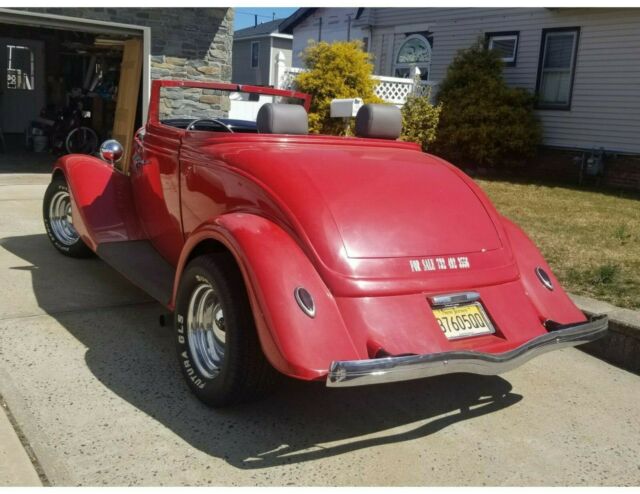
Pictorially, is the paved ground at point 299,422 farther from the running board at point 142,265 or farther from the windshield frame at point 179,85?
the windshield frame at point 179,85

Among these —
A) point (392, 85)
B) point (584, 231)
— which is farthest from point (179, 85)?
point (392, 85)

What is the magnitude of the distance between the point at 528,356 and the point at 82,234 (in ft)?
11.1

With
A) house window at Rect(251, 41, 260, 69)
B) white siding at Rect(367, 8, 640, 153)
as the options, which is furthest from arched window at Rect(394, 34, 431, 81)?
house window at Rect(251, 41, 260, 69)

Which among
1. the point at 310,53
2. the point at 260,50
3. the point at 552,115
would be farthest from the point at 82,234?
the point at 260,50

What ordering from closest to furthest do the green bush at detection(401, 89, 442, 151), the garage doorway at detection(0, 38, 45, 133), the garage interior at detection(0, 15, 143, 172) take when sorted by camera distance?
the garage interior at detection(0, 15, 143, 172) < the green bush at detection(401, 89, 442, 151) < the garage doorway at detection(0, 38, 45, 133)

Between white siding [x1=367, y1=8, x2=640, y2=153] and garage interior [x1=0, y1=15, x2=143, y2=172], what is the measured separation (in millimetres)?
8004

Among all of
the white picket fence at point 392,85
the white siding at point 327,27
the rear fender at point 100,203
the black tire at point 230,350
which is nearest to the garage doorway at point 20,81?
the white picket fence at point 392,85

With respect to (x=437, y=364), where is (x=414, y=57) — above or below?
above

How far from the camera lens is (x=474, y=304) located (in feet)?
10.7

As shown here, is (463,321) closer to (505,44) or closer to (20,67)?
(505,44)

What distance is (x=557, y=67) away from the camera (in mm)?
13547

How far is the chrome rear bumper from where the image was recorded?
258 centimetres

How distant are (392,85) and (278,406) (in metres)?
11.3

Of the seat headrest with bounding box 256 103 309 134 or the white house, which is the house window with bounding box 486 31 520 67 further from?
the seat headrest with bounding box 256 103 309 134
